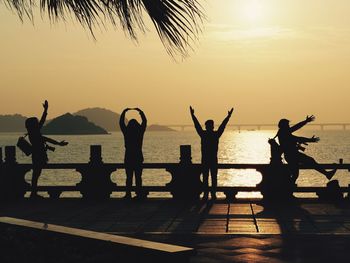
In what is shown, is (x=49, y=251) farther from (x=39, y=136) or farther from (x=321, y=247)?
(x=39, y=136)

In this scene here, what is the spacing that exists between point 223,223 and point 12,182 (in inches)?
297

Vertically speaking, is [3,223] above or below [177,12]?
below

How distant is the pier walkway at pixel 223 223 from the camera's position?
10.0 metres

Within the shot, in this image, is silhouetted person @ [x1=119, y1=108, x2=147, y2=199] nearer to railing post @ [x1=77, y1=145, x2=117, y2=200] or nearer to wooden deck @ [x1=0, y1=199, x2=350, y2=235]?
wooden deck @ [x1=0, y1=199, x2=350, y2=235]

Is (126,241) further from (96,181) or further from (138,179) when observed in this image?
(96,181)

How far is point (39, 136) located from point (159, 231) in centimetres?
639

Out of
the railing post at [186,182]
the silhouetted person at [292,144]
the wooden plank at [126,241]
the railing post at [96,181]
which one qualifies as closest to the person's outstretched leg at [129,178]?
the railing post at [96,181]

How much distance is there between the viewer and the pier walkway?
394 inches

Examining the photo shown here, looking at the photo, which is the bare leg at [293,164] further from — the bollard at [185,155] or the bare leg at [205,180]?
the bollard at [185,155]

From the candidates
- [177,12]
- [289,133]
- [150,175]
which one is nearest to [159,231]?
[289,133]

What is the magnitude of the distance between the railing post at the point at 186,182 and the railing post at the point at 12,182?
147 inches

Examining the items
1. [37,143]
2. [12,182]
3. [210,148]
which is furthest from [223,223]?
[12,182]

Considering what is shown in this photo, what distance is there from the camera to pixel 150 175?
9019 cm

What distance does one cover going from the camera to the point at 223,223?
43.9 feet
